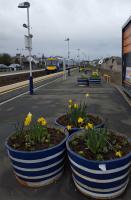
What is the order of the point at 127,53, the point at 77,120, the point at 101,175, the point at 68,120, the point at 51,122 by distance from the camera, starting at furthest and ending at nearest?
1. the point at 127,53
2. the point at 51,122
3. the point at 68,120
4. the point at 77,120
5. the point at 101,175

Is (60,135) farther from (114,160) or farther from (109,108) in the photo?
(109,108)

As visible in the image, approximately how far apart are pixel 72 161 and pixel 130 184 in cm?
109

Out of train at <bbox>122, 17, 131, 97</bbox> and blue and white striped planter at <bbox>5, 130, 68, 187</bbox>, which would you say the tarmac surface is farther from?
train at <bbox>122, 17, 131, 97</bbox>

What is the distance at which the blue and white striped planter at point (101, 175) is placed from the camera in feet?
9.95

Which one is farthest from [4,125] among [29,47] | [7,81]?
[7,81]

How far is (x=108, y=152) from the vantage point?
344cm

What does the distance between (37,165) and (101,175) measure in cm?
101

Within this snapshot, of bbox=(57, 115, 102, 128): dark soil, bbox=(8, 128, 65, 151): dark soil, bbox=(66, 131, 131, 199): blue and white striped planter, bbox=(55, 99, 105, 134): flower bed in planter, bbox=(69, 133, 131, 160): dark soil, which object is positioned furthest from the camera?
bbox=(57, 115, 102, 128): dark soil

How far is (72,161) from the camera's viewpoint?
3326 mm

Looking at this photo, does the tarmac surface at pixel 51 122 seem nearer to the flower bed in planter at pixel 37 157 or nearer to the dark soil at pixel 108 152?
the flower bed in planter at pixel 37 157

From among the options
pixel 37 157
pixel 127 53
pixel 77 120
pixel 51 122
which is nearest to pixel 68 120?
pixel 77 120

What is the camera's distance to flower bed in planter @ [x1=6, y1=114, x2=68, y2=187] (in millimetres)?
3447

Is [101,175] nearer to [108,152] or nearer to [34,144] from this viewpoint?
[108,152]

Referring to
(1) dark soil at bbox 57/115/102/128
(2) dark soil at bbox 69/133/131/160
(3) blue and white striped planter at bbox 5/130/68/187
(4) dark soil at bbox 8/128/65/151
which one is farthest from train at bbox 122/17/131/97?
(3) blue and white striped planter at bbox 5/130/68/187
